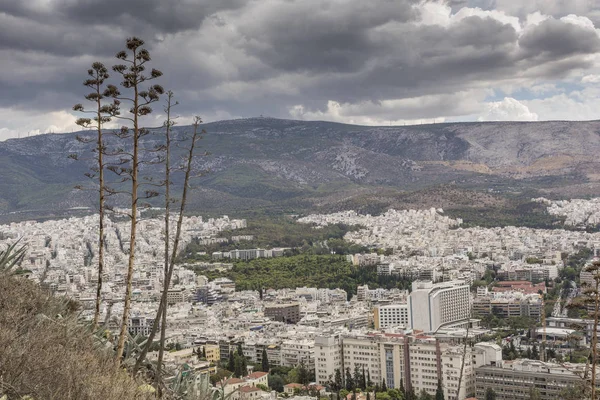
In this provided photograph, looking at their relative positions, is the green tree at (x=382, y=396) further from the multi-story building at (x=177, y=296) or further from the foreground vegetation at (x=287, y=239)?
the foreground vegetation at (x=287, y=239)

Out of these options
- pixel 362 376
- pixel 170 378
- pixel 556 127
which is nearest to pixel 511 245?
pixel 362 376

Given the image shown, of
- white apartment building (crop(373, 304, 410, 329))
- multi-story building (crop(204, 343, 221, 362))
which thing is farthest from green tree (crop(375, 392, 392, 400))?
white apartment building (crop(373, 304, 410, 329))

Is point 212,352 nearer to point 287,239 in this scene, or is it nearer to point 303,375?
point 303,375

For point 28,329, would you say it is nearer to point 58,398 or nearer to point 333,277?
point 58,398

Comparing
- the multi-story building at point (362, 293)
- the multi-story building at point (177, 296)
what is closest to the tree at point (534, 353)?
the multi-story building at point (362, 293)

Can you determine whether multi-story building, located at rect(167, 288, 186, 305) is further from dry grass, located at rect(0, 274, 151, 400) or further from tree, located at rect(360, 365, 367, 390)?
dry grass, located at rect(0, 274, 151, 400)

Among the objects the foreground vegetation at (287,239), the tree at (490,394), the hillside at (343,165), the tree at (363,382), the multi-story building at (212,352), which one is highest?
the hillside at (343,165)
